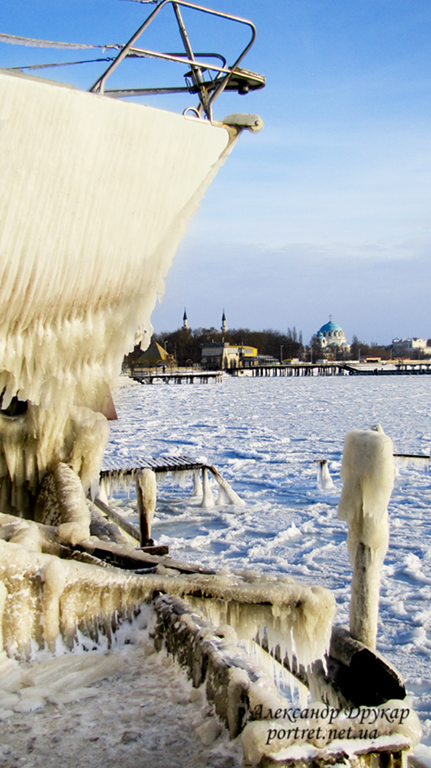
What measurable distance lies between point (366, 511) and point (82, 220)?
7.88 ft

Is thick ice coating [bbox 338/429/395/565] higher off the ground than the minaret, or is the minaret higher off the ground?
the minaret

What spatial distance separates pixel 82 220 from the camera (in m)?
3.42

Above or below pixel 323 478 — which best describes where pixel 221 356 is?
above

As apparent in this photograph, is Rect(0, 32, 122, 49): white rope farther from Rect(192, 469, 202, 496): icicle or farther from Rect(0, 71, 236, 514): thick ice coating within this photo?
Rect(192, 469, 202, 496): icicle

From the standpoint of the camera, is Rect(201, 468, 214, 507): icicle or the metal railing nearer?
the metal railing

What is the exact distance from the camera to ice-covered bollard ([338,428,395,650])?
329 centimetres

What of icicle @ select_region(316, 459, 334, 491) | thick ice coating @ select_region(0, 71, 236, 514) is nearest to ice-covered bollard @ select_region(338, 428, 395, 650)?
thick ice coating @ select_region(0, 71, 236, 514)

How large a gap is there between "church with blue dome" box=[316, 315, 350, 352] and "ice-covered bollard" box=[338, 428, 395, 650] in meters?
162

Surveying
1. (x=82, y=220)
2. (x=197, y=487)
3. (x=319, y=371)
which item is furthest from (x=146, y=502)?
(x=319, y=371)

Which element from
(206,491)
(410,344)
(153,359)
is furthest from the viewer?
(410,344)

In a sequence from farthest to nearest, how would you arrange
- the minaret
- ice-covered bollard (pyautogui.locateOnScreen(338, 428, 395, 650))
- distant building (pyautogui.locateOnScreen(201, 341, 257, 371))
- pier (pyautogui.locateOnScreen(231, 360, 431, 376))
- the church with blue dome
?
the church with blue dome < the minaret < distant building (pyautogui.locateOnScreen(201, 341, 257, 371)) < pier (pyautogui.locateOnScreen(231, 360, 431, 376)) < ice-covered bollard (pyautogui.locateOnScreen(338, 428, 395, 650))

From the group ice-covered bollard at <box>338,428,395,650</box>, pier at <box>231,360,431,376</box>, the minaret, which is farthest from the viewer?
the minaret

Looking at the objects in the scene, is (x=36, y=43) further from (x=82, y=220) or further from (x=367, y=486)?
(x=367, y=486)

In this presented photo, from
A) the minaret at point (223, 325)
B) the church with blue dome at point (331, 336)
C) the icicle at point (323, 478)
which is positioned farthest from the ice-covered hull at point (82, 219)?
the church with blue dome at point (331, 336)
